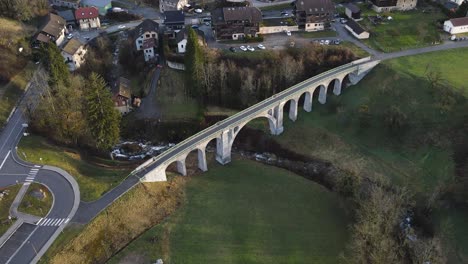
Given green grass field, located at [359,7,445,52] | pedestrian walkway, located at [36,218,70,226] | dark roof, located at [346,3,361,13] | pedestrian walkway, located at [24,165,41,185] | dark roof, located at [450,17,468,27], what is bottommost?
pedestrian walkway, located at [36,218,70,226]

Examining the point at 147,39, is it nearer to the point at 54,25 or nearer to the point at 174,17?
the point at 174,17

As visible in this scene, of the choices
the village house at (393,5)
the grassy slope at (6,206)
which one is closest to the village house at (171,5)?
the village house at (393,5)

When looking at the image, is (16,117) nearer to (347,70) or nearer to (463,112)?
Result: (347,70)

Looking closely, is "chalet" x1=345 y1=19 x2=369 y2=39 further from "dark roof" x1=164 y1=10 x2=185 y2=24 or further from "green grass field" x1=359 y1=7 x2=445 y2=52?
"dark roof" x1=164 y1=10 x2=185 y2=24

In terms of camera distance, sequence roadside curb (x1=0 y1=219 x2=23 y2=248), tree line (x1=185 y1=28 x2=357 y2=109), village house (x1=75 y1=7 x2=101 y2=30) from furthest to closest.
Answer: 1. village house (x1=75 y1=7 x2=101 y2=30)
2. tree line (x1=185 y1=28 x2=357 y2=109)
3. roadside curb (x1=0 y1=219 x2=23 y2=248)

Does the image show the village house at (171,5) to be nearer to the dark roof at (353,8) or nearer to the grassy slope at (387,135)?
the dark roof at (353,8)

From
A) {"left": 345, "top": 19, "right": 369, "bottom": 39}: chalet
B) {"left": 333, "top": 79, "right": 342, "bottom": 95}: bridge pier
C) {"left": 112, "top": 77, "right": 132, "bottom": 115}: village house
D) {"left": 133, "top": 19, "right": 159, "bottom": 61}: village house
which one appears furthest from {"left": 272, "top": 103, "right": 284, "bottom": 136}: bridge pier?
{"left": 133, "top": 19, "right": 159, "bottom": 61}: village house
